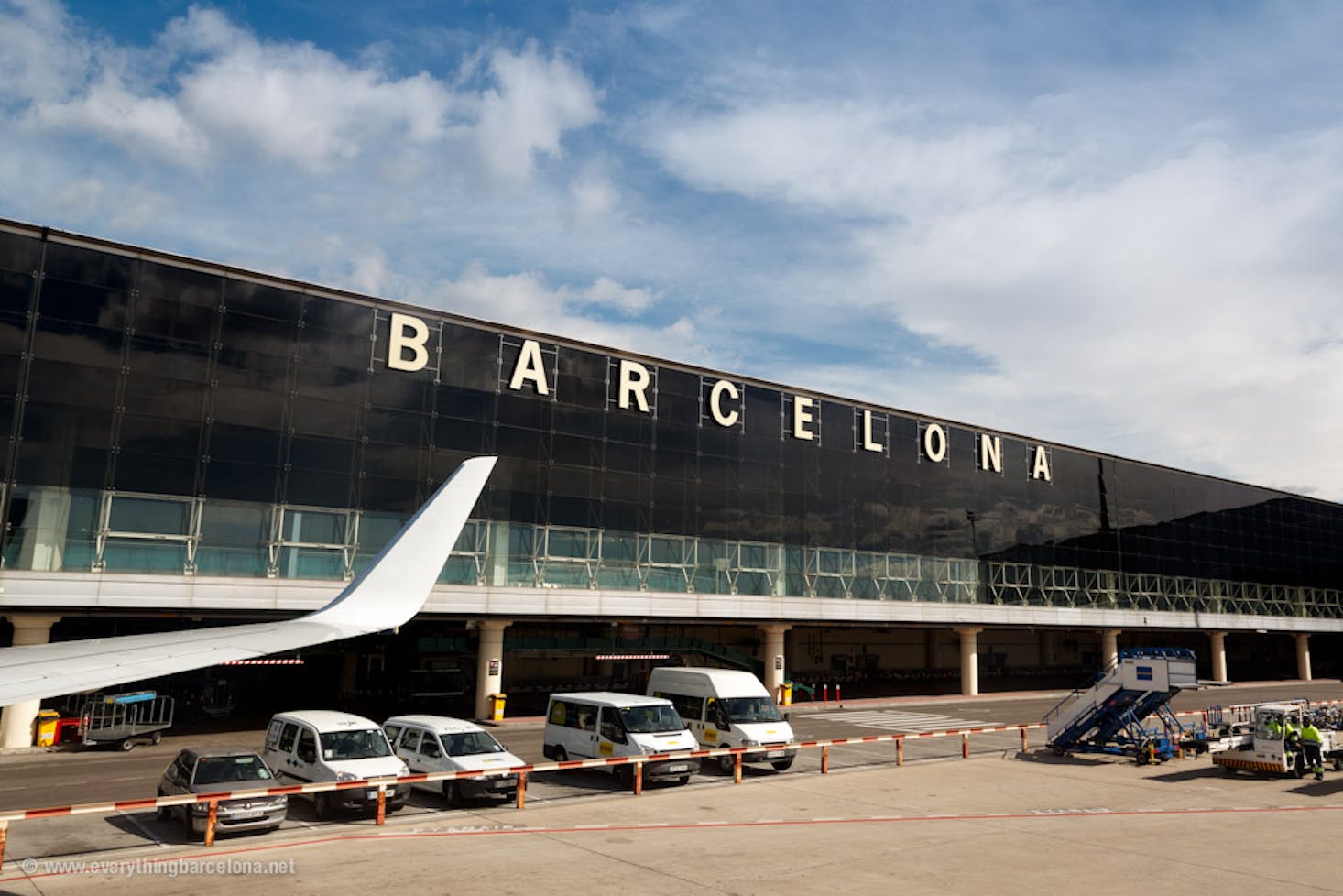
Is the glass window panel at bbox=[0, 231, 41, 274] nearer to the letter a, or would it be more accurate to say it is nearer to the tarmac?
the letter a

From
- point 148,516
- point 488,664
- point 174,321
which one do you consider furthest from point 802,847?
point 174,321

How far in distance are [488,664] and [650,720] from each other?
16.5 m

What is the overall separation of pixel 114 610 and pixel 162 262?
1283 cm

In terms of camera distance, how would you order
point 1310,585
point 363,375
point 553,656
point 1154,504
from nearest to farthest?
1. point 363,375
2. point 553,656
3. point 1154,504
4. point 1310,585

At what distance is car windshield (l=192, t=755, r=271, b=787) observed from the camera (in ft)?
58.9

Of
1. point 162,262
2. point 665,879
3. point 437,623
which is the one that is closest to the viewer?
point 665,879

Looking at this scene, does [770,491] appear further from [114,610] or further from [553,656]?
[114,610]

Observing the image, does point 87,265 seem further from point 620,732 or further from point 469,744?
point 620,732

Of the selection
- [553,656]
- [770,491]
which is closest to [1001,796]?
[770,491]

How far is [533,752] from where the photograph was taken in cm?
3088

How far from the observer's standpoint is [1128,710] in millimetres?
30469

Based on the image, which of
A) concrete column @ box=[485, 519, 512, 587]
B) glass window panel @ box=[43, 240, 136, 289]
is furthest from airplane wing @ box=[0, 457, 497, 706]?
concrete column @ box=[485, 519, 512, 587]

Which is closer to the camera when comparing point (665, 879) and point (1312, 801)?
point (665, 879)

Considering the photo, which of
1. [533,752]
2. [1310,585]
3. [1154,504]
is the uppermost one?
[1154,504]
